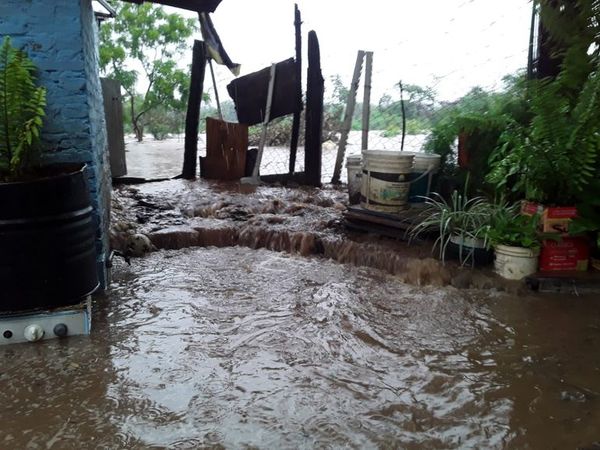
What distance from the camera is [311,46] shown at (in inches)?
302

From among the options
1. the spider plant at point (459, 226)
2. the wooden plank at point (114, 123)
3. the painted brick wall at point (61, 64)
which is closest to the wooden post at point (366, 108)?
the spider plant at point (459, 226)

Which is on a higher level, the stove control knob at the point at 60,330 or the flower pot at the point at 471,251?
the flower pot at the point at 471,251

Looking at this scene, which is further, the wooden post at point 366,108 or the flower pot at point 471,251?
the wooden post at point 366,108

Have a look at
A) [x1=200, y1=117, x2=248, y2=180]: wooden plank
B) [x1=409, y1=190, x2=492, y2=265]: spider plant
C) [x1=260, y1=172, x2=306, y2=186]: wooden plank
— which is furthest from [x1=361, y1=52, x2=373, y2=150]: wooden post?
[x1=409, y1=190, x2=492, y2=265]: spider plant

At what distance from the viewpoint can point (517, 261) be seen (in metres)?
3.77

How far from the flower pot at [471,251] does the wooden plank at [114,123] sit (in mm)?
5827

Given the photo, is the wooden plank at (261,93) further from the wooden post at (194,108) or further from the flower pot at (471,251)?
the flower pot at (471,251)

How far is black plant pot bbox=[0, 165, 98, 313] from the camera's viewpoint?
2.64 metres

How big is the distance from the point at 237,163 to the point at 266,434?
6.74 meters

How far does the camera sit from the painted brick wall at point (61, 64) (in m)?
3.04

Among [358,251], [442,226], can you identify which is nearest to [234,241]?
[358,251]

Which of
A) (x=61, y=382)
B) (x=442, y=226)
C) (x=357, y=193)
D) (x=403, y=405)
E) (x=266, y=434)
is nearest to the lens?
(x=266, y=434)

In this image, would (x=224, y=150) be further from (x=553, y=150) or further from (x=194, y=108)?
(x=553, y=150)

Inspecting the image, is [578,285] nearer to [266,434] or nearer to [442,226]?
[442,226]
